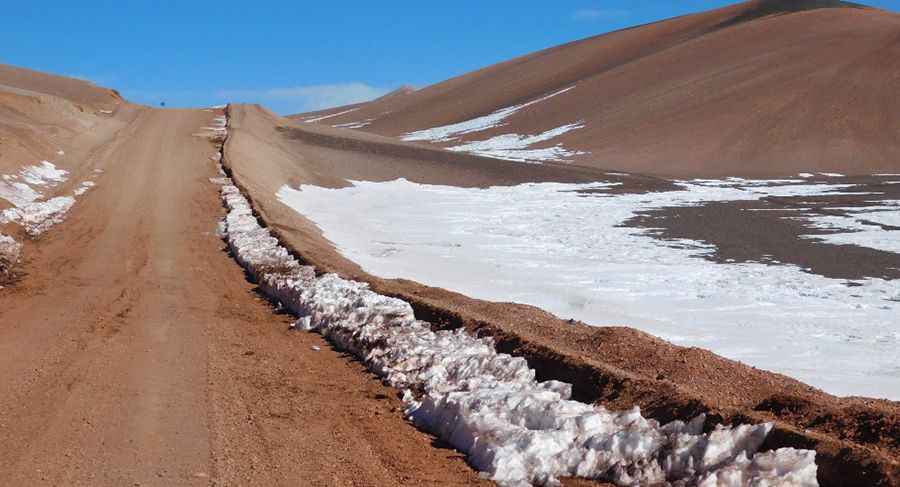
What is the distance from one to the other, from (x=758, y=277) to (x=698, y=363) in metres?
10.9

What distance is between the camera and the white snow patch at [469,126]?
78562mm

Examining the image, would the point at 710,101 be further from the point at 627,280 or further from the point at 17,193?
the point at 17,193

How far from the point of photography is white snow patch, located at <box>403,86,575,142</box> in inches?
3093

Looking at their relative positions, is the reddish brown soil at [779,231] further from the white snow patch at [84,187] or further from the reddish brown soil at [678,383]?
the white snow patch at [84,187]

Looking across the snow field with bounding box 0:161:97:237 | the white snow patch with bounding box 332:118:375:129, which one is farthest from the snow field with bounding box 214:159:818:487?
the white snow patch with bounding box 332:118:375:129

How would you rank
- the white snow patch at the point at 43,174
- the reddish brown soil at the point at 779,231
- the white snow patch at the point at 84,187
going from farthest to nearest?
1. the white snow patch at the point at 43,174
2. the white snow patch at the point at 84,187
3. the reddish brown soil at the point at 779,231

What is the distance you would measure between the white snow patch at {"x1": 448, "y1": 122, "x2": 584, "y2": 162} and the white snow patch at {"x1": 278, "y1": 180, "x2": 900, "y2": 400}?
2599 centimetres

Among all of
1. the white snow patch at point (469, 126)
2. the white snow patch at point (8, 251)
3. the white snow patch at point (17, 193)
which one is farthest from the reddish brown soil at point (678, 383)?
the white snow patch at point (469, 126)

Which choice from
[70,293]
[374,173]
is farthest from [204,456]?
[374,173]

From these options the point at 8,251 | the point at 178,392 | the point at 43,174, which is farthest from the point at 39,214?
the point at 178,392

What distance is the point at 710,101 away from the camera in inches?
2640

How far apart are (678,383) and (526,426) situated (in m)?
1.61

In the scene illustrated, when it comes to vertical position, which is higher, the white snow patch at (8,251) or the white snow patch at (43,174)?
the white snow patch at (43,174)

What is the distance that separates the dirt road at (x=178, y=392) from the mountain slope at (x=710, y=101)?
4142cm
